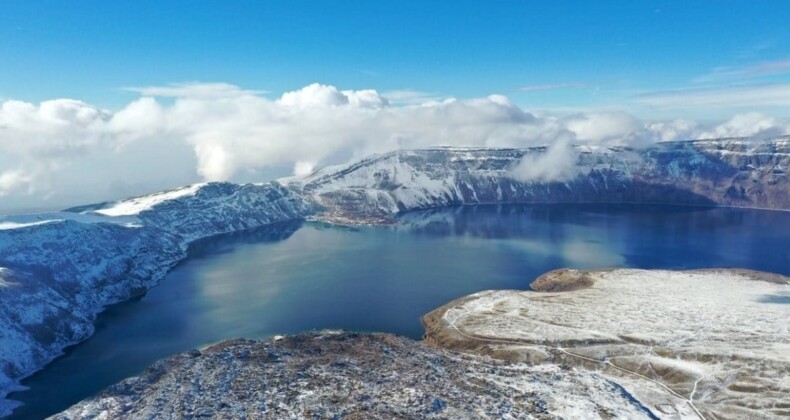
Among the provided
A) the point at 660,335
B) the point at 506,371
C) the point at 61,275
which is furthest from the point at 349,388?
the point at 61,275

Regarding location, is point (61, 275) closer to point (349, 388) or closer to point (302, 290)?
point (302, 290)

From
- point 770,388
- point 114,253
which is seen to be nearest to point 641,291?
point 770,388

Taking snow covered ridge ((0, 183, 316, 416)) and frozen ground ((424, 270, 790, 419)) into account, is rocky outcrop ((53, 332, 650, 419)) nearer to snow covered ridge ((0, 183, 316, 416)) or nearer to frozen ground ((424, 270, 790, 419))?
frozen ground ((424, 270, 790, 419))

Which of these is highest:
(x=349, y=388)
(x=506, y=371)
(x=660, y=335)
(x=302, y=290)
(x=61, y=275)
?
(x=61, y=275)

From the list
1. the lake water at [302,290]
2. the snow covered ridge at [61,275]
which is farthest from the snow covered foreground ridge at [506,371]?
the snow covered ridge at [61,275]

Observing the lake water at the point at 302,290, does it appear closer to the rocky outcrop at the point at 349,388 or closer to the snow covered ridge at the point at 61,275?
the snow covered ridge at the point at 61,275

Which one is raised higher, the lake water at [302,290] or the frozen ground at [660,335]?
the lake water at [302,290]

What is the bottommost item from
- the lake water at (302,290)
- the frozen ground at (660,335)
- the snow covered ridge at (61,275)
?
the frozen ground at (660,335)
